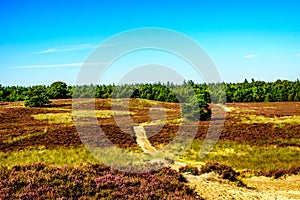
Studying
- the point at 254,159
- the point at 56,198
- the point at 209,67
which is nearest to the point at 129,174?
the point at 56,198

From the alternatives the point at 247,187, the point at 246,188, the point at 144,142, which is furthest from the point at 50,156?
the point at 246,188

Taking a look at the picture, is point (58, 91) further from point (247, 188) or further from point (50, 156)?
point (247, 188)

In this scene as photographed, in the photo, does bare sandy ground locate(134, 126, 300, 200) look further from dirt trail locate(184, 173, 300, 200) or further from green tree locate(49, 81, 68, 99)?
green tree locate(49, 81, 68, 99)

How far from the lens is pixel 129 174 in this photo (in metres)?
14.0

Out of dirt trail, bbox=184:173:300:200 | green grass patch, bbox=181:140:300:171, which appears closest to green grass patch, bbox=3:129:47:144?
green grass patch, bbox=181:140:300:171

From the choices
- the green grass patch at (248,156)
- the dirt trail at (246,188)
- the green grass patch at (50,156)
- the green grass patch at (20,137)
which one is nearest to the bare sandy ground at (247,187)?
the dirt trail at (246,188)

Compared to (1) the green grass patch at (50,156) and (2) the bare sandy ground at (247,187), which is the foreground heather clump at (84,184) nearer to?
(2) the bare sandy ground at (247,187)

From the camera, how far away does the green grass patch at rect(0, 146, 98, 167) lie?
24.6 metres

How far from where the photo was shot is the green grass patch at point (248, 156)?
2366 cm

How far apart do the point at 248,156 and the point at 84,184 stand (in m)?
19.4

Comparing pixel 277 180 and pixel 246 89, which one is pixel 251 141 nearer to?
pixel 277 180

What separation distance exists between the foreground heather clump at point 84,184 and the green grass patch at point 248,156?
11.1 m

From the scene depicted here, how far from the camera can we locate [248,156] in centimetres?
2777

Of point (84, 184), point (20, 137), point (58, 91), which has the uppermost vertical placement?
point (58, 91)
